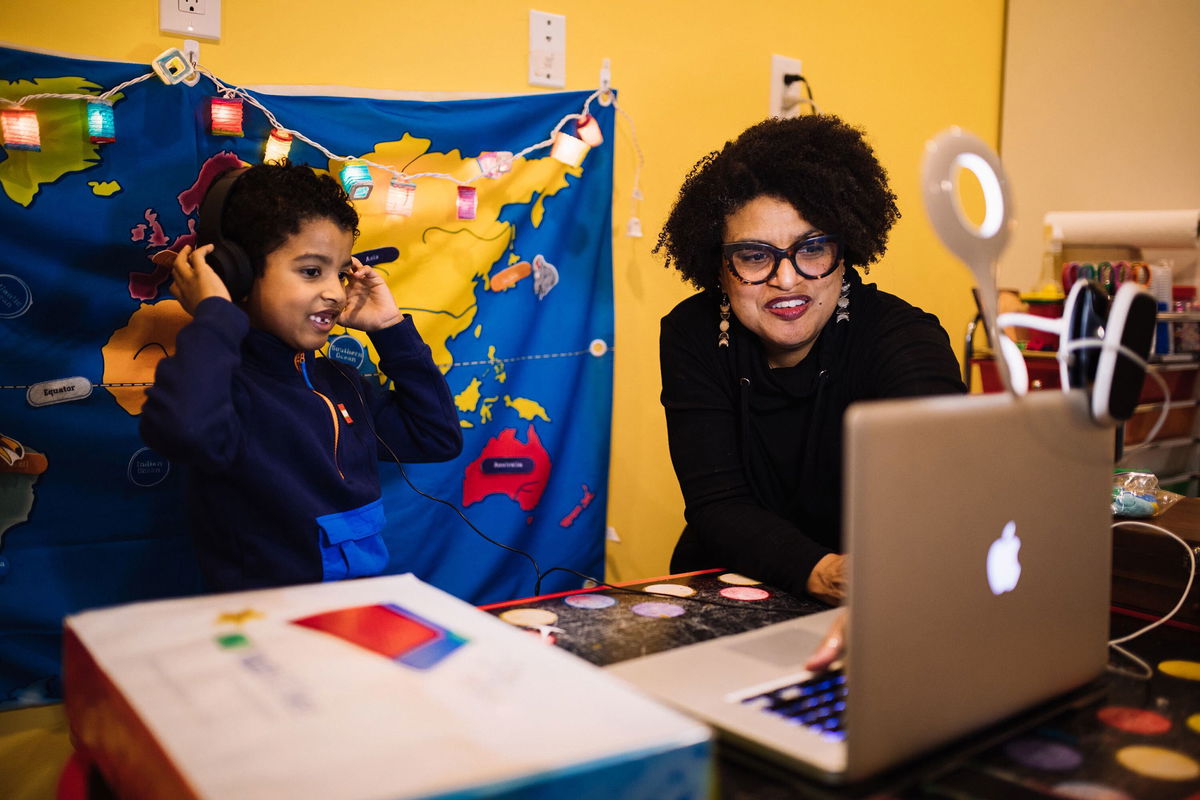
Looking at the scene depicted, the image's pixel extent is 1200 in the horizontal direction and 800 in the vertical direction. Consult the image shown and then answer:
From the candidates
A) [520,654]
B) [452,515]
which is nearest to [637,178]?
[452,515]

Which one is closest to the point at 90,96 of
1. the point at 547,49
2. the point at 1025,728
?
the point at 547,49

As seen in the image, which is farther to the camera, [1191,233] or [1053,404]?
[1191,233]

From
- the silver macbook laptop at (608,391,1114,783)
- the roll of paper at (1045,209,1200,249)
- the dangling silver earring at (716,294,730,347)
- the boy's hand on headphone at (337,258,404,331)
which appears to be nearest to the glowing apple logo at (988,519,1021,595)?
the silver macbook laptop at (608,391,1114,783)

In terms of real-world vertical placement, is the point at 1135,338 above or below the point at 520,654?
above

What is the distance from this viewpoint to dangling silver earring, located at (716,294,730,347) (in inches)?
62.2

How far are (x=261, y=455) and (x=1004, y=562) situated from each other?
98cm

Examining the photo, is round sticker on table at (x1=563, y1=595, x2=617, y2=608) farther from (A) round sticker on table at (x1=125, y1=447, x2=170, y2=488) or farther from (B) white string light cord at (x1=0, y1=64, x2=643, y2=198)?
(B) white string light cord at (x1=0, y1=64, x2=643, y2=198)

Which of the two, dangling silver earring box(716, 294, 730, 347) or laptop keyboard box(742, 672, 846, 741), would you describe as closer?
laptop keyboard box(742, 672, 846, 741)

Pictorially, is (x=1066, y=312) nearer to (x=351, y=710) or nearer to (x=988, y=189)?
(x=988, y=189)

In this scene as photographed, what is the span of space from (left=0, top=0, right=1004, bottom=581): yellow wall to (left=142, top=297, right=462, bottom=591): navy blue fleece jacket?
74 cm

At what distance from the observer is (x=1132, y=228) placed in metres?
2.60

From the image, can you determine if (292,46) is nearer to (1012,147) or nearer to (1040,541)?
(1040,541)

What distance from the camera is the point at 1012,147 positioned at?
10.3 feet

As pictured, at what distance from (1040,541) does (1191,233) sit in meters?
2.23
